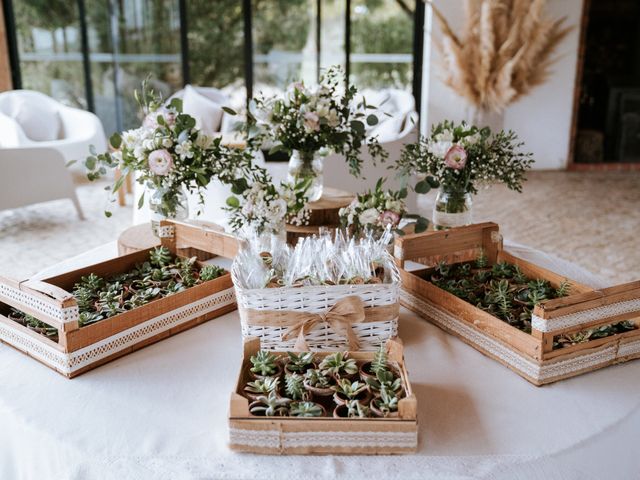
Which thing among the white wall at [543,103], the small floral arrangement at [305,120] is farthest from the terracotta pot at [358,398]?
the white wall at [543,103]

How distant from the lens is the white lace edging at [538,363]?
1.42 m

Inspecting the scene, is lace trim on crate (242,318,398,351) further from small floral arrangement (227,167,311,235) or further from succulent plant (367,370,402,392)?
small floral arrangement (227,167,311,235)

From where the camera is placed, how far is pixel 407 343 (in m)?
1.63

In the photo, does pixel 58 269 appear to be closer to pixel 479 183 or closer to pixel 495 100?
pixel 479 183

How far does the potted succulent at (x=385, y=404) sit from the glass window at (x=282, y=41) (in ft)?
21.0

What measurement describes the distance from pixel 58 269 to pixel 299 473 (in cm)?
126

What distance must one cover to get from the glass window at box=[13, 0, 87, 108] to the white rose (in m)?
6.09

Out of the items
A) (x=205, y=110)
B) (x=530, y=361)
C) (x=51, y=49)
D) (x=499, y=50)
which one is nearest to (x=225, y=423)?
(x=530, y=361)

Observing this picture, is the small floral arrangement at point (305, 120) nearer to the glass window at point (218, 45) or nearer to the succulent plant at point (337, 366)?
the succulent plant at point (337, 366)

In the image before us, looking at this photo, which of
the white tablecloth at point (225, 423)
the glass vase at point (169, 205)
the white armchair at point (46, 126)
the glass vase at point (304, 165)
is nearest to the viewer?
the white tablecloth at point (225, 423)

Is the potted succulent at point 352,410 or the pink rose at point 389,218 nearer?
the potted succulent at point 352,410

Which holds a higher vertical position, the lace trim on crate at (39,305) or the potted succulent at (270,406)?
the lace trim on crate at (39,305)

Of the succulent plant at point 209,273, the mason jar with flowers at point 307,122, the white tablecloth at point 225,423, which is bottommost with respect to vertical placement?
the white tablecloth at point 225,423

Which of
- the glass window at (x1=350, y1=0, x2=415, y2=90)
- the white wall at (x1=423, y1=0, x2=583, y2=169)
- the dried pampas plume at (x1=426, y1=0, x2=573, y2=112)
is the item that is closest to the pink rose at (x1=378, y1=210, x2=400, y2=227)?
the dried pampas plume at (x1=426, y1=0, x2=573, y2=112)
